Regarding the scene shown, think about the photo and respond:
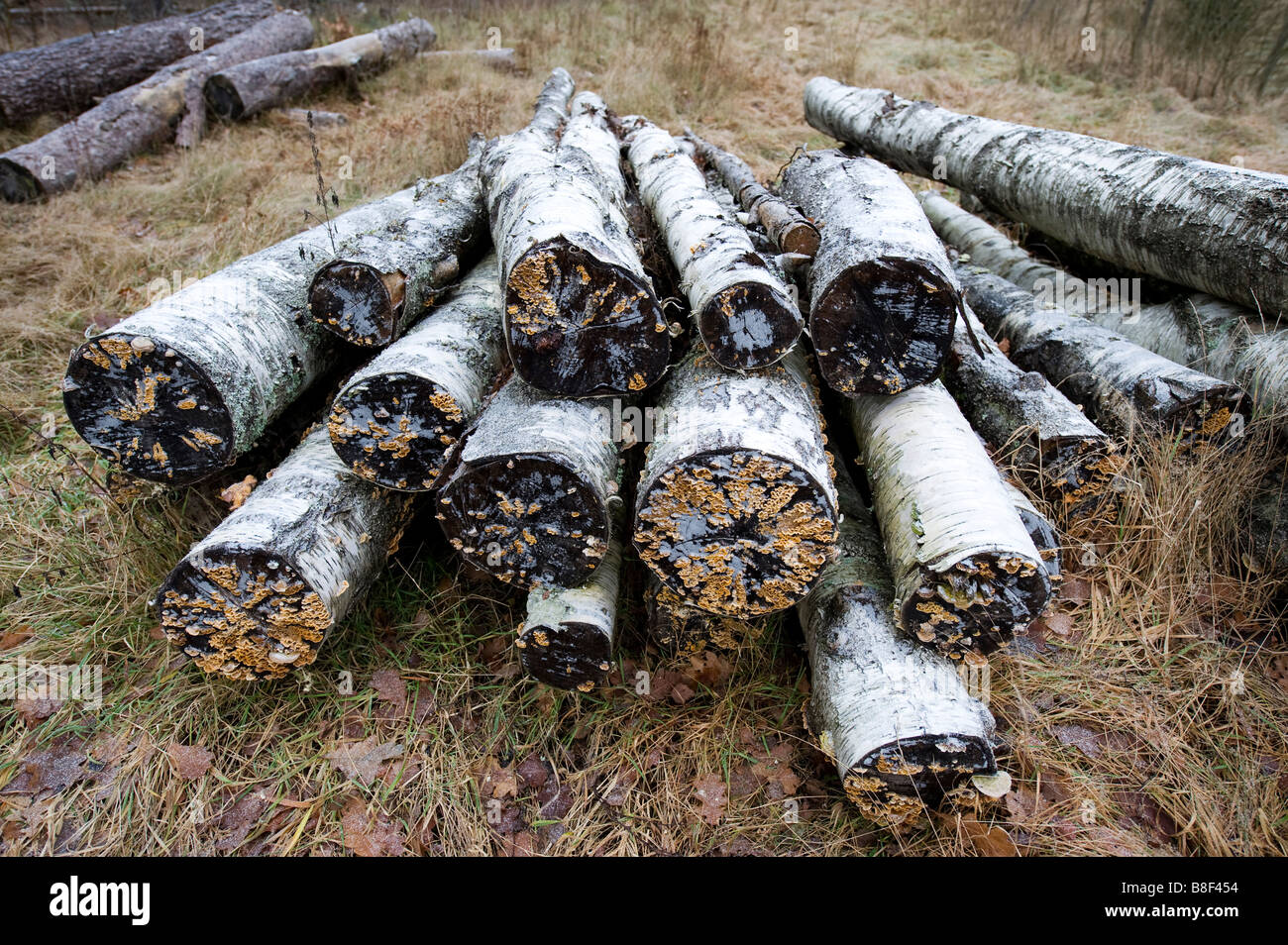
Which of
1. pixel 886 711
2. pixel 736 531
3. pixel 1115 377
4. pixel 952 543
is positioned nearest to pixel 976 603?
pixel 952 543

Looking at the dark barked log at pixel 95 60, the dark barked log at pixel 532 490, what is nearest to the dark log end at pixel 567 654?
the dark barked log at pixel 532 490

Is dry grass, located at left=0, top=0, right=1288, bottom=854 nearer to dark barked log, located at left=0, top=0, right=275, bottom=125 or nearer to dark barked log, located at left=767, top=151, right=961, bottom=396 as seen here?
dark barked log, located at left=767, top=151, right=961, bottom=396

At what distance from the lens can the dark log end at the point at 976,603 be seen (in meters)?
2.17

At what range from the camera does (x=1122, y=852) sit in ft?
7.46

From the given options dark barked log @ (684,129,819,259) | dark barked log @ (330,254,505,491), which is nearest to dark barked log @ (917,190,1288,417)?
dark barked log @ (684,129,819,259)

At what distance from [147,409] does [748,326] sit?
2138 mm

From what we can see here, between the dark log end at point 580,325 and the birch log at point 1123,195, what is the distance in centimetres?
266

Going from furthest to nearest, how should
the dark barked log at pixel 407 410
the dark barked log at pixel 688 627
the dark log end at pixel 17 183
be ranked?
the dark log end at pixel 17 183
the dark barked log at pixel 688 627
the dark barked log at pixel 407 410

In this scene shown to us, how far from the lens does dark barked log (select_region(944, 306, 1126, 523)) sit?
2965 millimetres

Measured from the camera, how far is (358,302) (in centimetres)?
284

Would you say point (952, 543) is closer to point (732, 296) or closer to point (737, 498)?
point (737, 498)

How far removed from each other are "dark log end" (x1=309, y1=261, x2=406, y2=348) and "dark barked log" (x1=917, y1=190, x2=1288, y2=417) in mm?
3565

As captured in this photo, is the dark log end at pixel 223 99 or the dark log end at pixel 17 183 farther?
the dark log end at pixel 223 99

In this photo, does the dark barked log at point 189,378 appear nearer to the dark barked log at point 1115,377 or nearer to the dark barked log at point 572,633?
the dark barked log at point 572,633
